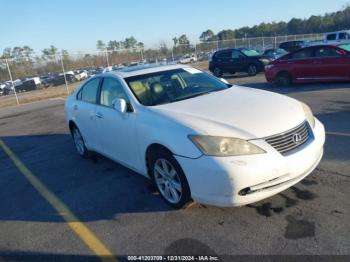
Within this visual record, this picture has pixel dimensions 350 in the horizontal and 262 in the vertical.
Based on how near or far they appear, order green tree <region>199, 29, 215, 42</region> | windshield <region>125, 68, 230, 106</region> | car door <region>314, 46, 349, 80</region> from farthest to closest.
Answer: green tree <region>199, 29, 215, 42</region>
car door <region>314, 46, 349, 80</region>
windshield <region>125, 68, 230, 106</region>

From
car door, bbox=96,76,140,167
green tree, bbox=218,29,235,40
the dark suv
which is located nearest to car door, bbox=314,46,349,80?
the dark suv

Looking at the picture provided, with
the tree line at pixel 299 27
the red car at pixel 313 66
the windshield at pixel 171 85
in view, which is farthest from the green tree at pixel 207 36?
the windshield at pixel 171 85

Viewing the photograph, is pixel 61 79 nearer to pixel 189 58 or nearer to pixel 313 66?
pixel 189 58

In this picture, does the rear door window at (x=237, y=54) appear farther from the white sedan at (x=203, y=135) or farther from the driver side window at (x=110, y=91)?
the driver side window at (x=110, y=91)

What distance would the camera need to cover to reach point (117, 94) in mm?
4906

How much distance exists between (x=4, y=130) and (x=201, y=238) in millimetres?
9704

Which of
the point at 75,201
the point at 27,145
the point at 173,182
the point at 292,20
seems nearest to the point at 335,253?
the point at 173,182

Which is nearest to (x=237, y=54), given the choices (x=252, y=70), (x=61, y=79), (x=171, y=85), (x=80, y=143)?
(x=252, y=70)

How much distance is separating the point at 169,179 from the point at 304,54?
9.80 meters

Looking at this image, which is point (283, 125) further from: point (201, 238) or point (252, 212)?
point (201, 238)

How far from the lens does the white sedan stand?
11.1 feet

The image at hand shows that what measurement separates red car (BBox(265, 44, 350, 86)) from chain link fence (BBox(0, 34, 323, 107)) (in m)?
17.2

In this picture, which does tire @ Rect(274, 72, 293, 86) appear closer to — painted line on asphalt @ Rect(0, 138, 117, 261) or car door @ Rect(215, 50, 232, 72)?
car door @ Rect(215, 50, 232, 72)

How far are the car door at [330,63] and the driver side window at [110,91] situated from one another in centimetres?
868
